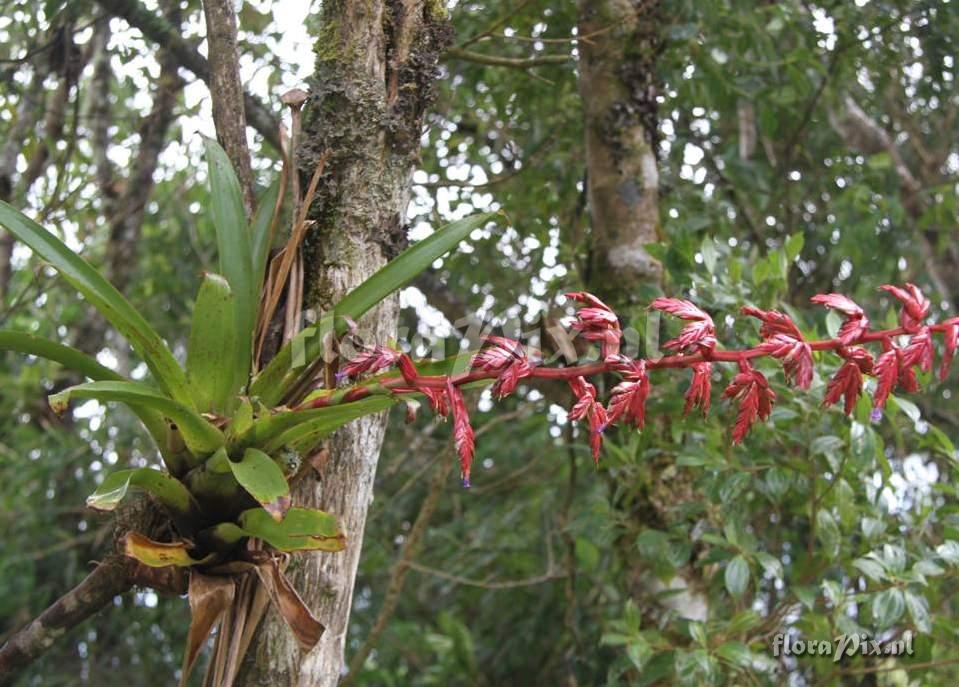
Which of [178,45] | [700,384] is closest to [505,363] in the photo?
[700,384]

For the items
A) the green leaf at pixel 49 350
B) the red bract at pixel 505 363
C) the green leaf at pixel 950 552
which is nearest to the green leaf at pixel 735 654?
the green leaf at pixel 950 552

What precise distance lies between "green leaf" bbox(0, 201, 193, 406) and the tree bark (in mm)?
1584

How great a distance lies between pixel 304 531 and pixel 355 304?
1.08 feet

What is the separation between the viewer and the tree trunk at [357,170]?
1457 mm

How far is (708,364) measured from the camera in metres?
1.17

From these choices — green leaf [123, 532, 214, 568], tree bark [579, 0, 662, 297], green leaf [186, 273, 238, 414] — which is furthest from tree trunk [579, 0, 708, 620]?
green leaf [123, 532, 214, 568]

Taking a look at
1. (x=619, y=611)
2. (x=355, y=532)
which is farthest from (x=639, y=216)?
(x=355, y=532)

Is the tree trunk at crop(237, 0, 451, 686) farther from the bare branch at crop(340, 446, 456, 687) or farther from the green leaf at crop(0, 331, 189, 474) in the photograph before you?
the bare branch at crop(340, 446, 456, 687)

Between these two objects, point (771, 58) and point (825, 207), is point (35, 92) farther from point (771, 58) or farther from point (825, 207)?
point (825, 207)

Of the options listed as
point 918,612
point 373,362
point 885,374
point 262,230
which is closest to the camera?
point 885,374

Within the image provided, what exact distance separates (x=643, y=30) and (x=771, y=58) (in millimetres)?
555

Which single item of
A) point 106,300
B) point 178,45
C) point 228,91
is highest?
point 178,45

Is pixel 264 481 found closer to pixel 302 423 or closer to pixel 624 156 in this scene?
pixel 302 423

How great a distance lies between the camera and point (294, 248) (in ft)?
4.98
